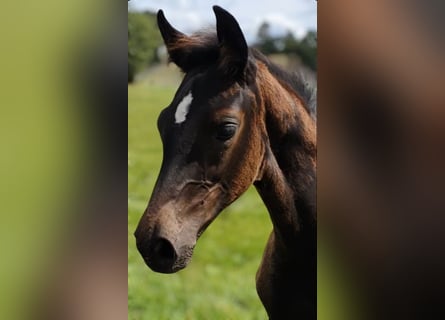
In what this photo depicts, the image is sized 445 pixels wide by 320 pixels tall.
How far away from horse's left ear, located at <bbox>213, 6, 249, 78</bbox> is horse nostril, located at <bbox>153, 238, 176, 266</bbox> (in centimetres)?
74

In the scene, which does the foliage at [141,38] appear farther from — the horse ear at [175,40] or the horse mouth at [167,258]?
the horse mouth at [167,258]

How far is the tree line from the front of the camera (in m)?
2.10

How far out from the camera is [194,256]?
2.15 metres

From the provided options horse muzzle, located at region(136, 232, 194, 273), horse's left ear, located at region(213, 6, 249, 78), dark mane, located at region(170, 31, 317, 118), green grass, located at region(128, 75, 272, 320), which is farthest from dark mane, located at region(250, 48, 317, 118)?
horse muzzle, located at region(136, 232, 194, 273)

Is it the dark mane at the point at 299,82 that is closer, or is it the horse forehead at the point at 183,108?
the horse forehead at the point at 183,108

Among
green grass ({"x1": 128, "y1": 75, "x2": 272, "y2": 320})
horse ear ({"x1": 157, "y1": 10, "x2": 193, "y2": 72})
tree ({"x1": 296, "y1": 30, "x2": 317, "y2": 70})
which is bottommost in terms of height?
green grass ({"x1": 128, "y1": 75, "x2": 272, "y2": 320})

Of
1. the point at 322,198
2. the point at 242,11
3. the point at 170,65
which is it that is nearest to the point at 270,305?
the point at 322,198

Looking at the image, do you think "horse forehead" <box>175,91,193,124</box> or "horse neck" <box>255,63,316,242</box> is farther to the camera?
"horse neck" <box>255,63,316,242</box>

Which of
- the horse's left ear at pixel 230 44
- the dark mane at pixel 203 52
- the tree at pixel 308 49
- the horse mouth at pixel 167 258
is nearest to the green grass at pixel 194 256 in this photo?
the horse mouth at pixel 167 258

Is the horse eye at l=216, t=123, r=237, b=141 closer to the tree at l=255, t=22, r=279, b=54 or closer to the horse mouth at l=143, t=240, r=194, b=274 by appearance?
the tree at l=255, t=22, r=279, b=54

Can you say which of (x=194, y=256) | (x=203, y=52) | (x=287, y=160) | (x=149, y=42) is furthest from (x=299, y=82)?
(x=194, y=256)

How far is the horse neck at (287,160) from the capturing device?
7.04 ft

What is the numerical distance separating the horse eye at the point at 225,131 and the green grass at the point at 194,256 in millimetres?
260

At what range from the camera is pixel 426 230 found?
2334 millimetres
